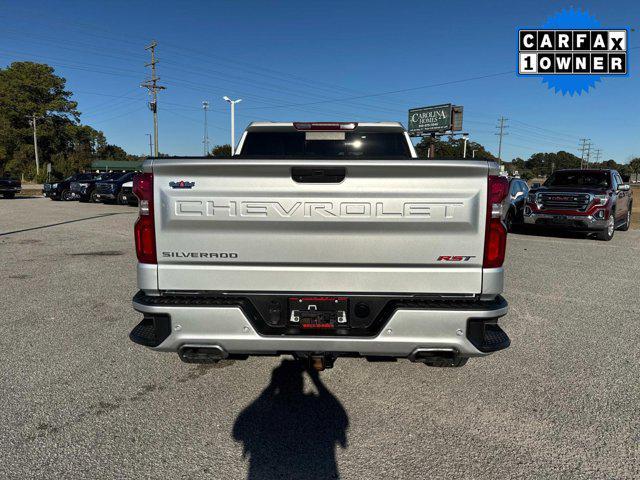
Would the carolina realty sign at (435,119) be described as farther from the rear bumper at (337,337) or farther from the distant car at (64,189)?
the rear bumper at (337,337)

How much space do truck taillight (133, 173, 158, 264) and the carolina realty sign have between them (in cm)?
5231

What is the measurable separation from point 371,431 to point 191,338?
1313 millimetres

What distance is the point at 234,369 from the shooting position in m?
3.92

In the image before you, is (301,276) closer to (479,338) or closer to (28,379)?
(479,338)

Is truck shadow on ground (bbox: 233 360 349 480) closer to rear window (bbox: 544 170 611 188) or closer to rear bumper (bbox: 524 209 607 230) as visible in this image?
rear bumper (bbox: 524 209 607 230)

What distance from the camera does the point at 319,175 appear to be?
9.07 ft

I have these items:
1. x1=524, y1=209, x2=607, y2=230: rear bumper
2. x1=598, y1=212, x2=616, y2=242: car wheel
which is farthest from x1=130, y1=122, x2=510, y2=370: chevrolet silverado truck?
x1=598, y1=212, x2=616, y2=242: car wheel

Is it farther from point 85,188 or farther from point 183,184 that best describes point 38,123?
point 183,184

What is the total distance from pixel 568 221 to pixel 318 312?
11.6m

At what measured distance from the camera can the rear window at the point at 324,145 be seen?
16.5 feet

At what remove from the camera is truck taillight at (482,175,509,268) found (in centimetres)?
273

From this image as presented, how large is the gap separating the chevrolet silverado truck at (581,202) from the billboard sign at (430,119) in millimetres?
42887

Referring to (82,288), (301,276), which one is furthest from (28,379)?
(82,288)

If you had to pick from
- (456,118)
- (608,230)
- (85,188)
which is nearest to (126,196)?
(85,188)
